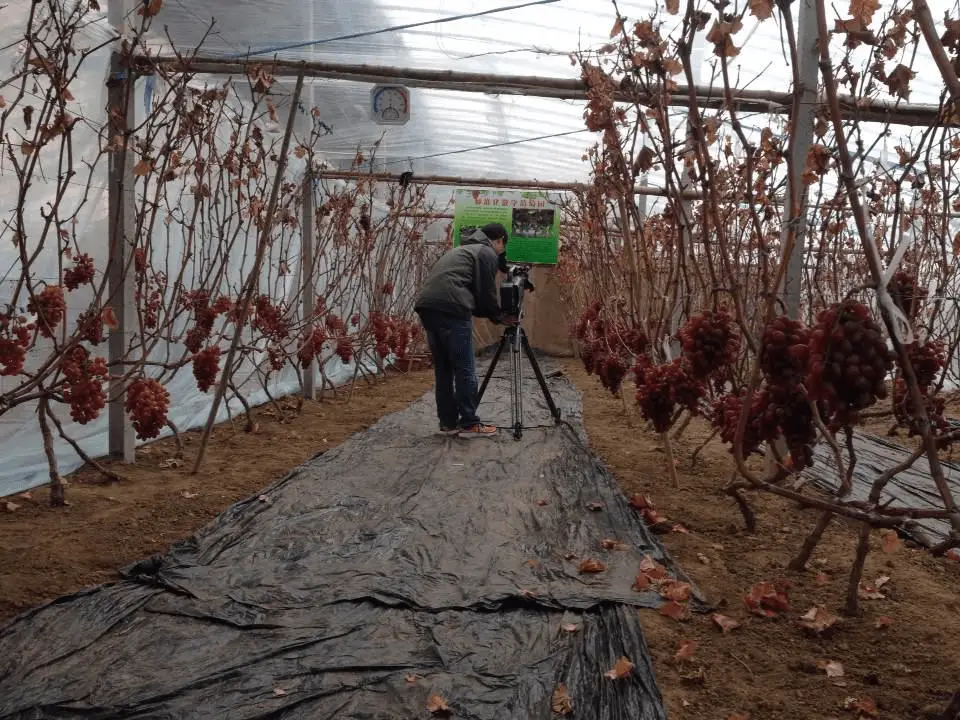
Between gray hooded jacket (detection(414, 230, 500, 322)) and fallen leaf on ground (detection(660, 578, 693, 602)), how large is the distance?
3.31 meters

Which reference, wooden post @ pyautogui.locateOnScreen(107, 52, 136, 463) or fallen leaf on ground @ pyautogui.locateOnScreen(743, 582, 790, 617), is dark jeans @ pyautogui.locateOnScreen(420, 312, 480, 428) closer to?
wooden post @ pyautogui.locateOnScreen(107, 52, 136, 463)

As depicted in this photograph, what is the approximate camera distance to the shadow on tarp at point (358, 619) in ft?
7.23

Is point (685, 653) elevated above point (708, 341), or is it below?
below

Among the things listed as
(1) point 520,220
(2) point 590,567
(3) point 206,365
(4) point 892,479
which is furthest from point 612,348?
(1) point 520,220

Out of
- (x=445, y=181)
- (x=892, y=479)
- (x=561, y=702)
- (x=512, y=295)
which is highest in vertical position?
(x=445, y=181)

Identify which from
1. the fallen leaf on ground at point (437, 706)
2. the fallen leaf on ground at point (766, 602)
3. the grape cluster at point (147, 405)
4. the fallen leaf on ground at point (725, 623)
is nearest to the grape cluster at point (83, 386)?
the grape cluster at point (147, 405)

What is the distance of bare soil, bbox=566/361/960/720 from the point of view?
2256 mm

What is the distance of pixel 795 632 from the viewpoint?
269cm

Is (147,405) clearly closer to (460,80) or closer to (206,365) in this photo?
(206,365)

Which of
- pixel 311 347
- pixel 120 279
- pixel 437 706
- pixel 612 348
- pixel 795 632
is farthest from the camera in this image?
pixel 311 347

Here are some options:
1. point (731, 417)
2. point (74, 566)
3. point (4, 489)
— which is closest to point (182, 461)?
point (4, 489)

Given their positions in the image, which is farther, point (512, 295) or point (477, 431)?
point (477, 431)

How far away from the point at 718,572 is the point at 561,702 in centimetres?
129

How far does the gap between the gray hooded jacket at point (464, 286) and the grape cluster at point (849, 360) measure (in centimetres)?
465
